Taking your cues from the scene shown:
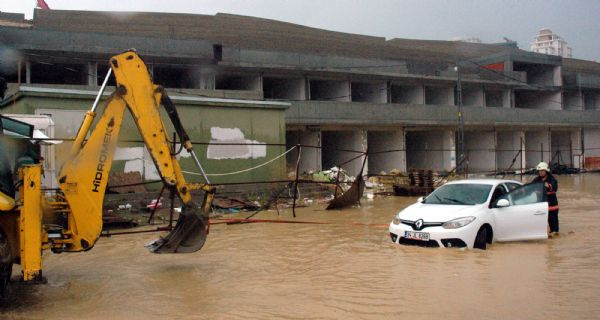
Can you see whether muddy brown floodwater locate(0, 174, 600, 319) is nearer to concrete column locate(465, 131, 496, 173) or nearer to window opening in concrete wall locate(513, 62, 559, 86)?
concrete column locate(465, 131, 496, 173)

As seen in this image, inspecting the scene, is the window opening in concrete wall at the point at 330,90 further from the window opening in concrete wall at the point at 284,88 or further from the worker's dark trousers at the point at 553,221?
the worker's dark trousers at the point at 553,221

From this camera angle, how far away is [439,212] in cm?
1027

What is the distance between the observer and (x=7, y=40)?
1044 inches

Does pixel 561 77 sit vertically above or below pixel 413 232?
above

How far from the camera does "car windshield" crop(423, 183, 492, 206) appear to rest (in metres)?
10.9

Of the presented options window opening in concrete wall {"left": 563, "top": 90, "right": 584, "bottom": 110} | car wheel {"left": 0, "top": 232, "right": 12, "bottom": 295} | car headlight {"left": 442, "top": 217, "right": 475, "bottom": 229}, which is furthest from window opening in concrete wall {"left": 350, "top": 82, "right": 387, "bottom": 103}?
car wheel {"left": 0, "top": 232, "right": 12, "bottom": 295}

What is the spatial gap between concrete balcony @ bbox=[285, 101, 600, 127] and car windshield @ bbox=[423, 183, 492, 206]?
762 inches

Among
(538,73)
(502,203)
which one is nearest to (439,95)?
(538,73)

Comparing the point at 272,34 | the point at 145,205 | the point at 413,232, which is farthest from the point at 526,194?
the point at 272,34

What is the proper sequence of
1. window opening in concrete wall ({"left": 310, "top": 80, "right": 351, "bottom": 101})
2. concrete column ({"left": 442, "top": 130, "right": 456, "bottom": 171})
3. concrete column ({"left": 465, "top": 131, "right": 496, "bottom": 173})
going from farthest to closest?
concrete column ({"left": 465, "top": 131, "right": 496, "bottom": 173})
concrete column ({"left": 442, "top": 130, "right": 456, "bottom": 171})
window opening in concrete wall ({"left": 310, "top": 80, "right": 351, "bottom": 101})

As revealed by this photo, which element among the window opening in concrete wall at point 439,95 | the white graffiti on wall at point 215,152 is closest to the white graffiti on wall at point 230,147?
the white graffiti on wall at point 215,152

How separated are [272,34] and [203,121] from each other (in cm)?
2529

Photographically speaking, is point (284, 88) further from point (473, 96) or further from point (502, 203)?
point (502, 203)

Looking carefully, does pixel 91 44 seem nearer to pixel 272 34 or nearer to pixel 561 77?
pixel 272 34
